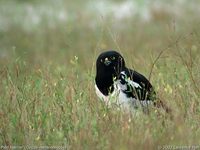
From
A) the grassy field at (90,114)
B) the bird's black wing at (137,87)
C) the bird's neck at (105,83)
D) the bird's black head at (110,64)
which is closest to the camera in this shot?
the grassy field at (90,114)

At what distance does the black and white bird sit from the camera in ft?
22.4

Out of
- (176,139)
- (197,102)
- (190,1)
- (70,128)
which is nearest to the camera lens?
(176,139)

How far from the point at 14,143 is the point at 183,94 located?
1719 millimetres

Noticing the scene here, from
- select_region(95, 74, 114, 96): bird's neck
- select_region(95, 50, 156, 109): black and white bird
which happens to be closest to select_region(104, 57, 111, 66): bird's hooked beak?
select_region(95, 50, 156, 109): black and white bird

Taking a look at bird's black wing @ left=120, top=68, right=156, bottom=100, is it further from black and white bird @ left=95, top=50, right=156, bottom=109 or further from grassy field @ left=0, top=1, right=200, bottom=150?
grassy field @ left=0, top=1, right=200, bottom=150

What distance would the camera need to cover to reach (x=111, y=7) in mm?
18062

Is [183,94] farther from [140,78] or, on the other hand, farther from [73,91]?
[73,91]

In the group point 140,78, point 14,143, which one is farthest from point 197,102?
point 14,143

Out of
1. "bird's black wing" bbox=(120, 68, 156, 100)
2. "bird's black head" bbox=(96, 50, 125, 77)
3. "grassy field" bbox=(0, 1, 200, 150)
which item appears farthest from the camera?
"bird's black head" bbox=(96, 50, 125, 77)

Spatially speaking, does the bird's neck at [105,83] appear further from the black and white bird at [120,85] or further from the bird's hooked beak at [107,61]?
the bird's hooked beak at [107,61]

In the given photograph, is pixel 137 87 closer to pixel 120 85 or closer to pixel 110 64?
pixel 120 85

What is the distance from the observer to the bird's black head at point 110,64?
720cm

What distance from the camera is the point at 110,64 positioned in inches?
286

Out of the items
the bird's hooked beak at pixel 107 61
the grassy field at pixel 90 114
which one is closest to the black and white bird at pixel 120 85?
the bird's hooked beak at pixel 107 61
